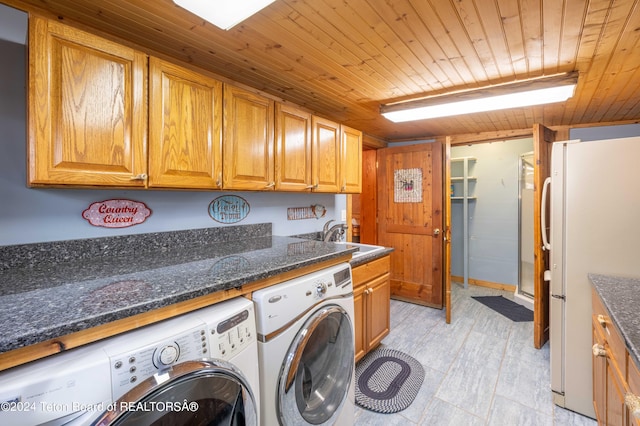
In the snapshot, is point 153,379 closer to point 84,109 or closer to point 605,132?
point 84,109

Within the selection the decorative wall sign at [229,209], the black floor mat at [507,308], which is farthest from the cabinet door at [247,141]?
the black floor mat at [507,308]

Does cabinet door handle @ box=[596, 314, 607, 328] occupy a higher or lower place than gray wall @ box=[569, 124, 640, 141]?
lower

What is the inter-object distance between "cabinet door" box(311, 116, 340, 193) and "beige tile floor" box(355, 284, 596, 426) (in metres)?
1.57

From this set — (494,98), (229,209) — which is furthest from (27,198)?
(494,98)

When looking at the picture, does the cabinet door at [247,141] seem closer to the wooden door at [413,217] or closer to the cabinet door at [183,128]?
the cabinet door at [183,128]

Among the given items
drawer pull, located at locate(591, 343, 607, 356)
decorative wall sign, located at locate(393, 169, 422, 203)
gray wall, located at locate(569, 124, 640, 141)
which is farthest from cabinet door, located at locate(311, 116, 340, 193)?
gray wall, located at locate(569, 124, 640, 141)

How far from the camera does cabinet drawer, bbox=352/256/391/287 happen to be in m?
2.07

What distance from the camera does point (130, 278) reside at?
115 centimetres

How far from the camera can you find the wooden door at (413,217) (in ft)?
11.4

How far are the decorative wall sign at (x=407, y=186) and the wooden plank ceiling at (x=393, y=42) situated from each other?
1449 mm

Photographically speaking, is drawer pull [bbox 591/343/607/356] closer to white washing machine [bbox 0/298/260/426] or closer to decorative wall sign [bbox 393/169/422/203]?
white washing machine [bbox 0/298/260/426]

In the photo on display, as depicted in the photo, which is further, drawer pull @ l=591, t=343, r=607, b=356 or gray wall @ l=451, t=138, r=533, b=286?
gray wall @ l=451, t=138, r=533, b=286

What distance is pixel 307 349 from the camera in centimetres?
142

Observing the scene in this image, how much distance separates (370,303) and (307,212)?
3.33 ft
